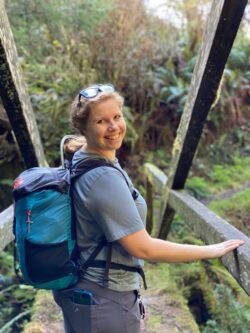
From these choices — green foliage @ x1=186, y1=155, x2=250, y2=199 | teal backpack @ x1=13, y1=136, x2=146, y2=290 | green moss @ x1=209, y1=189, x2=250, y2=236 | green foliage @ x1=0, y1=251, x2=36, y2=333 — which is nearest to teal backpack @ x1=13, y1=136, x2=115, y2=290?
teal backpack @ x1=13, y1=136, x2=146, y2=290

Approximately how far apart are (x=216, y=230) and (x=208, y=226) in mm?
213

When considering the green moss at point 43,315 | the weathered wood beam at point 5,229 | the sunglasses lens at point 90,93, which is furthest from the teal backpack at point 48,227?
the green moss at point 43,315

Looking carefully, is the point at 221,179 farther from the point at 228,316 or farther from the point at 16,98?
the point at 16,98

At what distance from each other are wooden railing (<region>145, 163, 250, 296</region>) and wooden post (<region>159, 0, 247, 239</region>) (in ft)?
1.22

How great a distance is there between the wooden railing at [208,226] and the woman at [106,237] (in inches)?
15.1

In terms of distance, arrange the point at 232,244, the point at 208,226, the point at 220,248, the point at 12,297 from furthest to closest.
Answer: the point at 12,297 → the point at 208,226 → the point at 232,244 → the point at 220,248

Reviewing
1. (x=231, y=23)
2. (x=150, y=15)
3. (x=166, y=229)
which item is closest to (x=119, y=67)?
(x=150, y=15)

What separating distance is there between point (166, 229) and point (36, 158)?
1.87m

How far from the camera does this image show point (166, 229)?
535 cm

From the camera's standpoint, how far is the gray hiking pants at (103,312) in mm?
2016

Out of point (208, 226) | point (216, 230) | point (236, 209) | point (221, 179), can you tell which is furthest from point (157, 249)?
point (221, 179)

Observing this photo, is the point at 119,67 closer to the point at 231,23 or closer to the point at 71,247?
the point at 231,23

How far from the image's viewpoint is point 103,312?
202cm

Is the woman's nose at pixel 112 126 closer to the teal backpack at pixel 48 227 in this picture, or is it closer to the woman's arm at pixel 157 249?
the teal backpack at pixel 48 227
